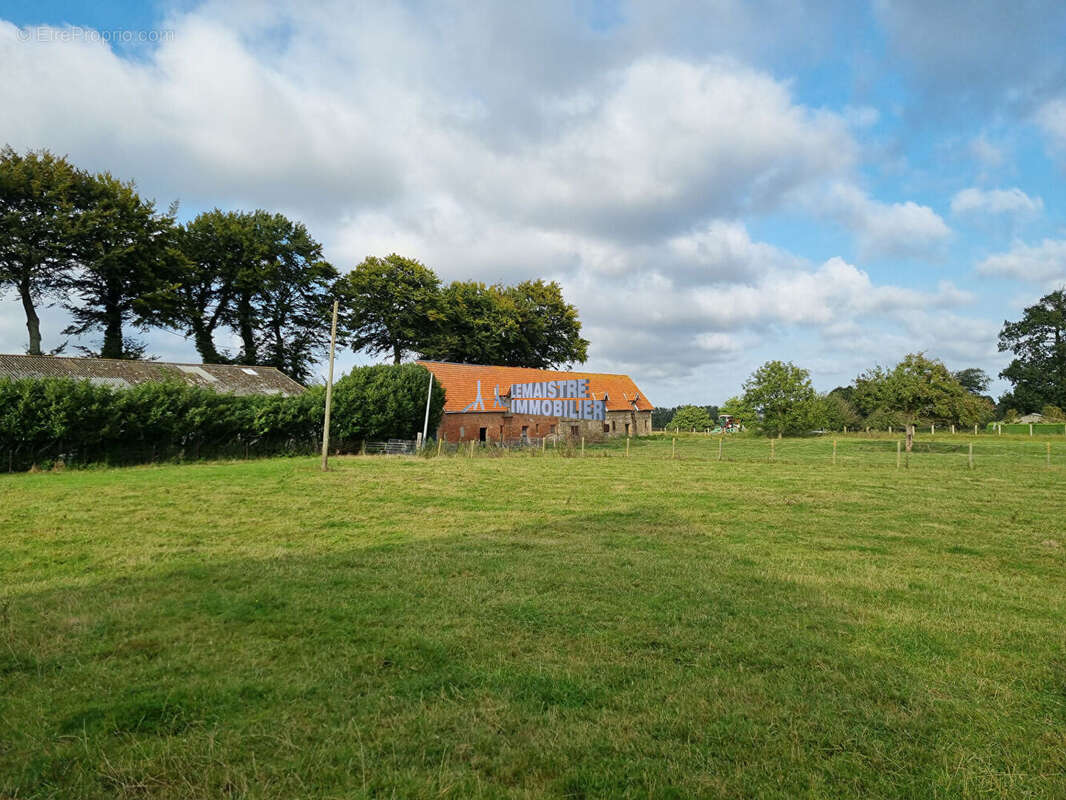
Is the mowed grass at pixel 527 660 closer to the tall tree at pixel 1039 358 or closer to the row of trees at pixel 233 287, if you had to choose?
the row of trees at pixel 233 287

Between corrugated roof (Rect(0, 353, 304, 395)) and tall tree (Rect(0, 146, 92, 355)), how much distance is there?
5958 millimetres

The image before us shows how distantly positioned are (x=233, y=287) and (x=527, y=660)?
147ft

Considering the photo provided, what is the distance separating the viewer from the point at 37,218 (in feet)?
104

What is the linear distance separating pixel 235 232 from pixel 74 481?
28.2 metres

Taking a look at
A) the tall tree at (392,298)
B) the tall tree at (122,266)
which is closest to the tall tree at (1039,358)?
the tall tree at (392,298)

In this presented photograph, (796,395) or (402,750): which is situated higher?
(796,395)

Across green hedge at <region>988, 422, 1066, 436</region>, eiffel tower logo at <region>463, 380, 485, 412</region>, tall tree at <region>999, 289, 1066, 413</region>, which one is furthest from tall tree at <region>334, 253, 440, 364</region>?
tall tree at <region>999, 289, 1066, 413</region>

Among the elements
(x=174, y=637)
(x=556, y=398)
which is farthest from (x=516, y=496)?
(x=556, y=398)

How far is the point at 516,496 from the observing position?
1486 cm

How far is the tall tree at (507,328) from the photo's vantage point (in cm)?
4791

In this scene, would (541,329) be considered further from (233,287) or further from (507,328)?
(233,287)

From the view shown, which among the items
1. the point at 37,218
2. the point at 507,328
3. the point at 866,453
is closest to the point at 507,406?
the point at 507,328

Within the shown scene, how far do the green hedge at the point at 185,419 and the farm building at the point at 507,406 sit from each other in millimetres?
5157

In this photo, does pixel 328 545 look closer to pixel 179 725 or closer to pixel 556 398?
pixel 179 725
